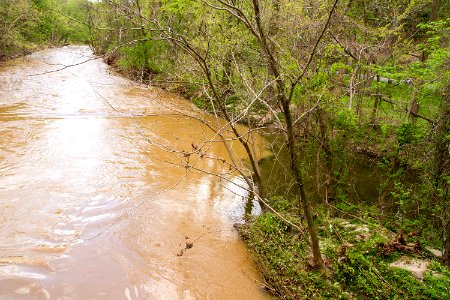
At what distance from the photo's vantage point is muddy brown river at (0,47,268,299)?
434 centimetres

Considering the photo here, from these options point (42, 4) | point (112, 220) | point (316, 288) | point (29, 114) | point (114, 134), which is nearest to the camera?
point (316, 288)

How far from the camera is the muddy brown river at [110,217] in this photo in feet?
14.2

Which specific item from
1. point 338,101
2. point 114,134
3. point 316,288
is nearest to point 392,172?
point 338,101

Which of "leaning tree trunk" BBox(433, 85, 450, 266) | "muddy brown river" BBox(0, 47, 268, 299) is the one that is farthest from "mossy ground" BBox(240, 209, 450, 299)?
"leaning tree trunk" BBox(433, 85, 450, 266)

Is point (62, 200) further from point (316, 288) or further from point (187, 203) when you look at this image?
point (316, 288)

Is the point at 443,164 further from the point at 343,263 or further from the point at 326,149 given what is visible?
the point at 343,263

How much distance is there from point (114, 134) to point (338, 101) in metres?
6.67

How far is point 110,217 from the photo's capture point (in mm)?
5754

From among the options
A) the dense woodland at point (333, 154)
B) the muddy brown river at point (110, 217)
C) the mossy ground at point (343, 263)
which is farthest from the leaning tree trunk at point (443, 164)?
the muddy brown river at point (110, 217)

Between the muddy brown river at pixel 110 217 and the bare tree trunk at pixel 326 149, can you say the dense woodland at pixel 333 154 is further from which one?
the muddy brown river at pixel 110 217

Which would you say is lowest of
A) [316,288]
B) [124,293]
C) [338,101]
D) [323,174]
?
[124,293]

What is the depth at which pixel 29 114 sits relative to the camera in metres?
10.9

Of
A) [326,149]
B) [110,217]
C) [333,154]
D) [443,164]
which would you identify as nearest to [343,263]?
[443,164]

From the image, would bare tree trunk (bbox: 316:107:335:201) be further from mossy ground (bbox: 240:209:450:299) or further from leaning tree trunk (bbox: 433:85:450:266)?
leaning tree trunk (bbox: 433:85:450:266)
